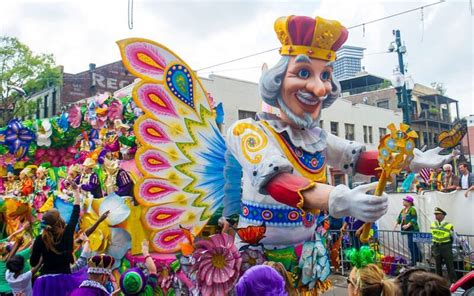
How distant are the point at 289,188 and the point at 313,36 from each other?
3.53 ft

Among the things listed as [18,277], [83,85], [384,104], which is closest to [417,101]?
[384,104]

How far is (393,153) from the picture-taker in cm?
219

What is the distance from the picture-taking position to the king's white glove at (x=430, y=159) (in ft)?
10.9

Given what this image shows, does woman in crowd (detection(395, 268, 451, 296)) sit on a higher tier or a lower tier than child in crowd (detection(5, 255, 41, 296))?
higher

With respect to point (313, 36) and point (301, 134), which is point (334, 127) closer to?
point (301, 134)

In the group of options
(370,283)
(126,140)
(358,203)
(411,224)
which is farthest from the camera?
(411,224)

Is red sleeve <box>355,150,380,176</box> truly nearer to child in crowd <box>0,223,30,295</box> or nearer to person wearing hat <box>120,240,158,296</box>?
person wearing hat <box>120,240,158,296</box>

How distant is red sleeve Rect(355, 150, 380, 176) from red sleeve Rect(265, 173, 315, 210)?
93 centimetres

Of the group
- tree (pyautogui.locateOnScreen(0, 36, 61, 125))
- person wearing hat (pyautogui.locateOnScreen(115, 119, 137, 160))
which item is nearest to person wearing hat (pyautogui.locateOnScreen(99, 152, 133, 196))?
person wearing hat (pyautogui.locateOnScreen(115, 119, 137, 160))

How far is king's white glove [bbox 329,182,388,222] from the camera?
227cm

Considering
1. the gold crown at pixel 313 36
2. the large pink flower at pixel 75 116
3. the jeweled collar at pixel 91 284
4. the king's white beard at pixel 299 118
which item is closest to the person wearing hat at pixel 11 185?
the large pink flower at pixel 75 116

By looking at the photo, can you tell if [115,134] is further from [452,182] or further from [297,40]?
[452,182]

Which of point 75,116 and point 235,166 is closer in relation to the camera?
point 235,166

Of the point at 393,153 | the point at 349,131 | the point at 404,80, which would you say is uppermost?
the point at 349,131
